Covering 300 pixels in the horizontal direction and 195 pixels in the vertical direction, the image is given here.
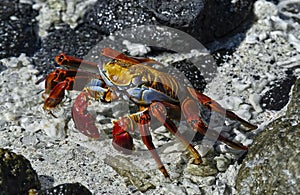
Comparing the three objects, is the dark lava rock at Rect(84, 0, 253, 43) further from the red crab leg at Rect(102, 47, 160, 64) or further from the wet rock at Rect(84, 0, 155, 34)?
the red crab leg at Rect(102, 47, 160, 64)

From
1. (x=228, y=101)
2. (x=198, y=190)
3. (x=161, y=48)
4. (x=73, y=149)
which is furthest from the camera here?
(x=161, y=48)

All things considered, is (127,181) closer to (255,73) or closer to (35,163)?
(35,163)

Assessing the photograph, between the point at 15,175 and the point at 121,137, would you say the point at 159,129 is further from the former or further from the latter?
the point at 15,175

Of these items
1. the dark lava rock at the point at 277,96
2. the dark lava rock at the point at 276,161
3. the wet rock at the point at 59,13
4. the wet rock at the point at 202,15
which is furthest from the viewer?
the wet rock at the point at 59,13

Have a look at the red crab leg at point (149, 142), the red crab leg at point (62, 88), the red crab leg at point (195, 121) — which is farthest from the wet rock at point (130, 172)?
the red crab leg at point (62, 88)

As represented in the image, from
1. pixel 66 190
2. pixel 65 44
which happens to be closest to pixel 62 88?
pixel 65 44

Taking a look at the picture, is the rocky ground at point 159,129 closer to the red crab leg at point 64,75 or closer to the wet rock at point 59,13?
the wet rock at point 59,13

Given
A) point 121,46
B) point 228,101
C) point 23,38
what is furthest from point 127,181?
point 23,38
